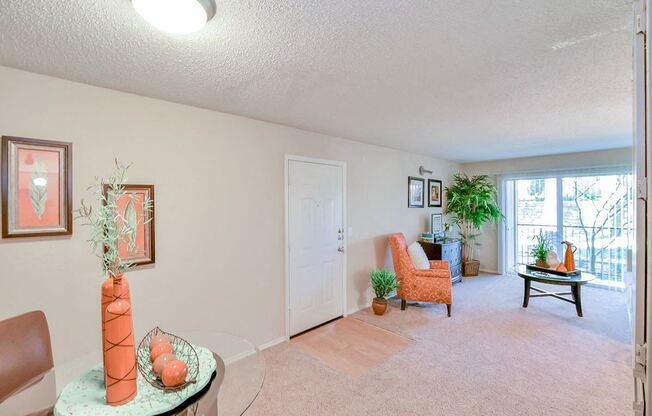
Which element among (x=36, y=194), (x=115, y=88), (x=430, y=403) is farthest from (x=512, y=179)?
(x=36, y=194)

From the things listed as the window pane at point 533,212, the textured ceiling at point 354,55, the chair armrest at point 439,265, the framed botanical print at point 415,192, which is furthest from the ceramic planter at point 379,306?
the window pane at point 533,212

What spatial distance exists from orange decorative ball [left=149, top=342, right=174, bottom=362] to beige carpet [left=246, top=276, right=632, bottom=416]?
1.07 metres

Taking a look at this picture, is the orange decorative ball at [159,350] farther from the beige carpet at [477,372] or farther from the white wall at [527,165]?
the white wall at [527,165]

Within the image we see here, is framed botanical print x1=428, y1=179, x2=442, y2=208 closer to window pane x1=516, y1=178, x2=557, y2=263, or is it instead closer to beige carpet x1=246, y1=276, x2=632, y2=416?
window pane x1=516, y1=178, x2=557, y2=263

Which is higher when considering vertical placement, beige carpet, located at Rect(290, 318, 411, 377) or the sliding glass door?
the sliding glass door

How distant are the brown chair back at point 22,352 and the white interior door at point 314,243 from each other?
78.4 inches

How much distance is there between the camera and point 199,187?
2.50 metres

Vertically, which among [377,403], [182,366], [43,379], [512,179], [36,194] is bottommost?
[377,403]

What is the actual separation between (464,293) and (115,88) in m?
4.90

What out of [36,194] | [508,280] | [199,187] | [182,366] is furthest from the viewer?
[508,280]

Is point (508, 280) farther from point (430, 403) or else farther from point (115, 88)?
point (115, 88)

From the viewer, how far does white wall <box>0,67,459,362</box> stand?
1811mm

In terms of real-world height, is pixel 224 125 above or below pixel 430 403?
above

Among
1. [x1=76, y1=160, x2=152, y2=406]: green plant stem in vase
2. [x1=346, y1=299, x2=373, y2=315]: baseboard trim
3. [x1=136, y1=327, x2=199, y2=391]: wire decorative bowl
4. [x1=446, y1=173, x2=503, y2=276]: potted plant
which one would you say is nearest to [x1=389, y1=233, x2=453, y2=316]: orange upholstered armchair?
[x1=346, y1=299, x2=373, y2=315]: baseboard trim
